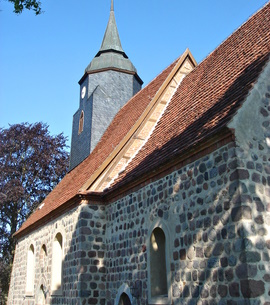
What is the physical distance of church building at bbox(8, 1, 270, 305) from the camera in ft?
16.0

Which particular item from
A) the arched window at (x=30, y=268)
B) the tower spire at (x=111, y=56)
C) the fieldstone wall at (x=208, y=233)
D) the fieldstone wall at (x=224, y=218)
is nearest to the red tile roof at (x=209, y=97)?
the fieldstone wall at (x=224, y=218)

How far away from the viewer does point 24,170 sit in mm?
21703

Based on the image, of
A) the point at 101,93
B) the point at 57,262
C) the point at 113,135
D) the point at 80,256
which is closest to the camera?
the point at 80,256

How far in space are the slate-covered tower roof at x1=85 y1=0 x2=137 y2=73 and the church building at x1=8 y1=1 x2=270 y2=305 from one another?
2.98m

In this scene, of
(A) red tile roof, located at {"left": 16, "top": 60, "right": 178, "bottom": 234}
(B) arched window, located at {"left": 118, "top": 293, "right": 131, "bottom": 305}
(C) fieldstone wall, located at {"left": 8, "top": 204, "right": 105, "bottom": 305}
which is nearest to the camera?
(B) arched window, located at {"left": 118, "top": 293, "right": 131, "bottom": 305}

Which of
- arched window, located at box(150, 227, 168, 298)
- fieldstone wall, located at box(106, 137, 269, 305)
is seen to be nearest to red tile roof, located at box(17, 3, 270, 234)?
fieldstone wall, located at box(106, 137, 269, 305)

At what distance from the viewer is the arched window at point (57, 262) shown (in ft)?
33.4

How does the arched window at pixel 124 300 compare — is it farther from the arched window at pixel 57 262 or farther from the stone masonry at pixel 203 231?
the arched window at pixel 57 262

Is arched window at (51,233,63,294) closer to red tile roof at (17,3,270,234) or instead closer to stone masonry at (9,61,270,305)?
red tile roof at (17,3,270,234)

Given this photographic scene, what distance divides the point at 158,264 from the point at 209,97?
3.50m

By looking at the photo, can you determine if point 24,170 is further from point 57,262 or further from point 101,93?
point 57,262

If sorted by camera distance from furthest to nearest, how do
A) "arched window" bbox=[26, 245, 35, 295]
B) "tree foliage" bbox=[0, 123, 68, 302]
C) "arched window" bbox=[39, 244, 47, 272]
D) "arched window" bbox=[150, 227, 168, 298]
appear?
"tree foliage" bbox=[0, 123, 68, 302], "arched window" bbox=[26, 245, 35, 295], "arched window" bbox=[39, 244, 47, 272], "arched window" bbox=[150, 227, 168, 298]

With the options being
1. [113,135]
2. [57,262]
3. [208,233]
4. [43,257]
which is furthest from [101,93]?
[208,233]

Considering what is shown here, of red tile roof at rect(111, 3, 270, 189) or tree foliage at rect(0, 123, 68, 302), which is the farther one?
tree foliage at rect(0, 123, 68, 302)
